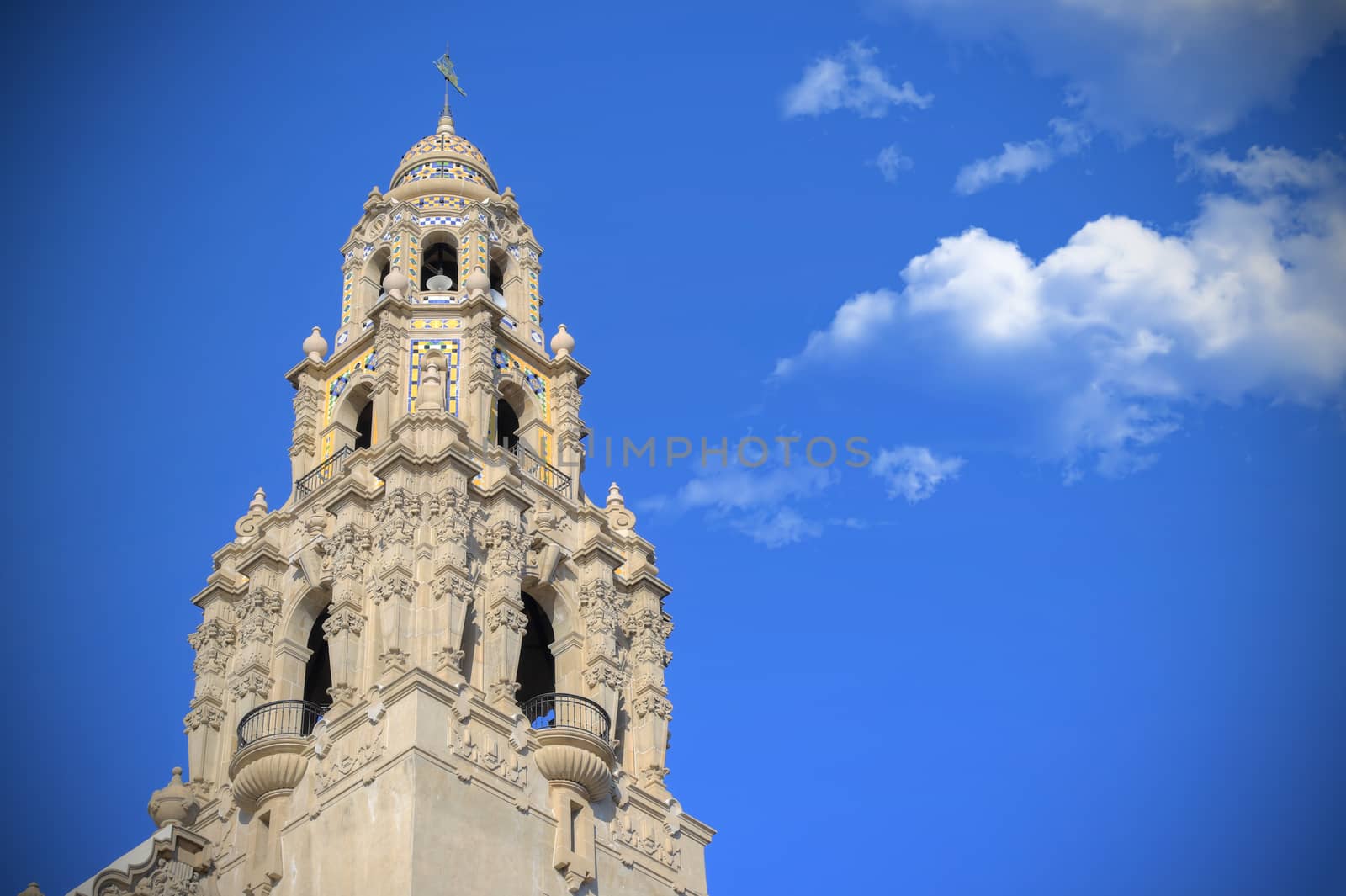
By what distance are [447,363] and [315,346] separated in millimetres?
5407

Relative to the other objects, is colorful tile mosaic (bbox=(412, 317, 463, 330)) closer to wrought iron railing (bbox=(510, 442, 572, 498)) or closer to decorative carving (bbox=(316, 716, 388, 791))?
wrought iron railing (bbox=(510, 442, 572, 498))

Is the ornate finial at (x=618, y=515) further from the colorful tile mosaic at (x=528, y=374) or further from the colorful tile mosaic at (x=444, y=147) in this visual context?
the colorful tile mosaic at (x=444, y=147)

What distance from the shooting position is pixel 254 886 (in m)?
39.9

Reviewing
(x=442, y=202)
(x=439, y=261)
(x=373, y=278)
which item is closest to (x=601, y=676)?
(x=373, y=278)

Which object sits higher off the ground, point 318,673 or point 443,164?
point 443,164

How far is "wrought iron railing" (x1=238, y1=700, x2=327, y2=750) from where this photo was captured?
138 feet

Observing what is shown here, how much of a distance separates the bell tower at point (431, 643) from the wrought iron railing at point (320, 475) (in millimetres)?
89

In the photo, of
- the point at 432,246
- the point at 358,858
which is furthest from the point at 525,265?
the point at 358,858

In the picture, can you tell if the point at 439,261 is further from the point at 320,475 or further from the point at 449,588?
the point at 449,588

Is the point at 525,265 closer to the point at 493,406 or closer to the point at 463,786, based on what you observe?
the point at 493,406

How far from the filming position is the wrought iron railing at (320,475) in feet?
157

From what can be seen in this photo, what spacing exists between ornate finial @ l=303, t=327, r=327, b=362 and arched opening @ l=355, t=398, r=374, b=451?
2.08 meters

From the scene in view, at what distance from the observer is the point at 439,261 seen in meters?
56.1

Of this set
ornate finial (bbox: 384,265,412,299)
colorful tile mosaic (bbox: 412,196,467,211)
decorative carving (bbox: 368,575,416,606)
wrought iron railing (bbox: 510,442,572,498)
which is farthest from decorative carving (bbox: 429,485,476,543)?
colorful tile mosaic (bbox: 412,196,467,211)
